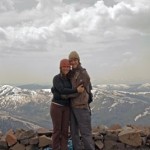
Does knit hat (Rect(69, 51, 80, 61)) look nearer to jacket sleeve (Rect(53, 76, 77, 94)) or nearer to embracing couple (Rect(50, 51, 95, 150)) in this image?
embracing couple (Rect(50, 51, 95, 150))

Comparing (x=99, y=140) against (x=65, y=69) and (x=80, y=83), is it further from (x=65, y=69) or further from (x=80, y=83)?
(x=65, y=69)

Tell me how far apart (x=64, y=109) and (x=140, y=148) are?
425 centimetres

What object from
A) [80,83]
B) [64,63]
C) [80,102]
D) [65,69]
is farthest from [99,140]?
[64,63]

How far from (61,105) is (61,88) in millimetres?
618

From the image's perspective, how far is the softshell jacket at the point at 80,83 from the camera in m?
11.4

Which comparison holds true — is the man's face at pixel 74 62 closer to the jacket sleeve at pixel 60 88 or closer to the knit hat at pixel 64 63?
the knit hat at pixel 64 63

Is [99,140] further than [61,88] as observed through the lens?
Yes

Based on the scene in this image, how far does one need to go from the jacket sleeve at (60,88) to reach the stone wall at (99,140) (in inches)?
127

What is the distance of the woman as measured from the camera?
11.2 meters

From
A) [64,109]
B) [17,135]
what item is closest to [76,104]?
[64,109]

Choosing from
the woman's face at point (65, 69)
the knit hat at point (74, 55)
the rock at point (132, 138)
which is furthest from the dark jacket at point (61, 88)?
the rock at point (132, 138)

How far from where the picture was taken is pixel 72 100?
1145 centimetres

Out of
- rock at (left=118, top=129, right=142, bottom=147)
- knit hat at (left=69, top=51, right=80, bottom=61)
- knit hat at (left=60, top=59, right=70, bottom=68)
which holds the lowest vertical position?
rock at (left=118, top=129, right=142, bottom=147)

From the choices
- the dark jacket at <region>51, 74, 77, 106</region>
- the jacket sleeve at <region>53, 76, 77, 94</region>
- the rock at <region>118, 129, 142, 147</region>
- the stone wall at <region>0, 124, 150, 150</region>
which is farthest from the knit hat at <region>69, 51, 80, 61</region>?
the rock at <region>118, 129, 142, 147</region>
